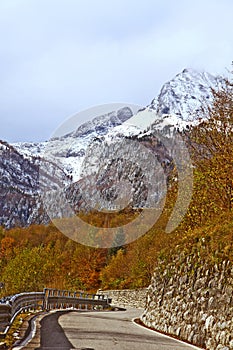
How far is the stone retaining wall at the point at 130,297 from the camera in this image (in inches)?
1763

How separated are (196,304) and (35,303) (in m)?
12.9

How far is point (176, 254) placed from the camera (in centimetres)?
1861

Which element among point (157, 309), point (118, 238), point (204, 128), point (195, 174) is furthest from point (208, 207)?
point (118, 238)

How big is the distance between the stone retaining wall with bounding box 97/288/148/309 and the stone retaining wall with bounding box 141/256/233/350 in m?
25.0

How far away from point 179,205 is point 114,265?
4018 cm

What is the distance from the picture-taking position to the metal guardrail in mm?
11984

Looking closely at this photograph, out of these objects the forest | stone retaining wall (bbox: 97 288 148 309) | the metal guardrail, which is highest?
the forest

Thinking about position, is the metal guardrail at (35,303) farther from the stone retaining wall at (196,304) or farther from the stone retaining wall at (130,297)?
the stone retaining wall at (196,304)

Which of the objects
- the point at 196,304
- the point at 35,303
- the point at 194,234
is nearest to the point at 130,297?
the point at 35,303

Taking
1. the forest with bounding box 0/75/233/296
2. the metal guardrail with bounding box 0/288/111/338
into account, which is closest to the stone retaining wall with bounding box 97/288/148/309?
the forest with bounding box 0/75/233/296

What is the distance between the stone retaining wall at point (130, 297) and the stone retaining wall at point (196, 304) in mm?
24985

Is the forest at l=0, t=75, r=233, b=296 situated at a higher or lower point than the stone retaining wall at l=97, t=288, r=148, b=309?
higher

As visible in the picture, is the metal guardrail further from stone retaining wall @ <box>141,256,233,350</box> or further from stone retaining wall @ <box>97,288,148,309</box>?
stone retaining wall @ <box>141,256,233,350</box>

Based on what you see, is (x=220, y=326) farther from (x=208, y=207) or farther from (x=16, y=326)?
(x=208, y=207)
